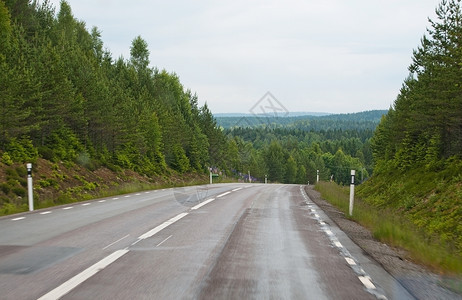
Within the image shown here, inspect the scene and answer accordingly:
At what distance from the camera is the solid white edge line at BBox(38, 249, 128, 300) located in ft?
15.3

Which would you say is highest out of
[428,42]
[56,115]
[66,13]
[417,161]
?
[66,13]

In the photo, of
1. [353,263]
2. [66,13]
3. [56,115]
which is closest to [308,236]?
[353,263]

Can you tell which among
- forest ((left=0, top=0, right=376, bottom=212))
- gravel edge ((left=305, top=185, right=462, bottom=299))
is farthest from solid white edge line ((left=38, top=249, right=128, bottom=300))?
forest ((left=0, top=0, right=376, bottom=212))

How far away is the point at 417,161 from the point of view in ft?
101

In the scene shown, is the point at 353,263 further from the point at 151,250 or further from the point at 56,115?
the point at 56,115

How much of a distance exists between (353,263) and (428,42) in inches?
1034

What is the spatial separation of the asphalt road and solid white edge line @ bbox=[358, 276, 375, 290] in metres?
0.01

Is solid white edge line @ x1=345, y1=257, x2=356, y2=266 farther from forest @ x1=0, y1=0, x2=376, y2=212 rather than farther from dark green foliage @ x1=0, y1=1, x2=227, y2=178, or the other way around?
dark green foliage @ x1=0, y1=1, x2=227, y2=178

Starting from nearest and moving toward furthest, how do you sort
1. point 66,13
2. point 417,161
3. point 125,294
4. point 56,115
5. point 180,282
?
1. point 125,294
2. point 180,282
3. point 56,115
4. point 417,161
5. point 66,13

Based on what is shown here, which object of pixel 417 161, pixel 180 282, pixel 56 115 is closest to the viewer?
pixel 180 282

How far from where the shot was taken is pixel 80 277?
5.39 metres

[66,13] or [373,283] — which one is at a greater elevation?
[66,13]

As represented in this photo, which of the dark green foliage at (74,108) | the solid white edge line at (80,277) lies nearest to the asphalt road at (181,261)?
the solid white edge line at (80,277)

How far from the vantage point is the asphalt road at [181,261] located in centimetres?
498
